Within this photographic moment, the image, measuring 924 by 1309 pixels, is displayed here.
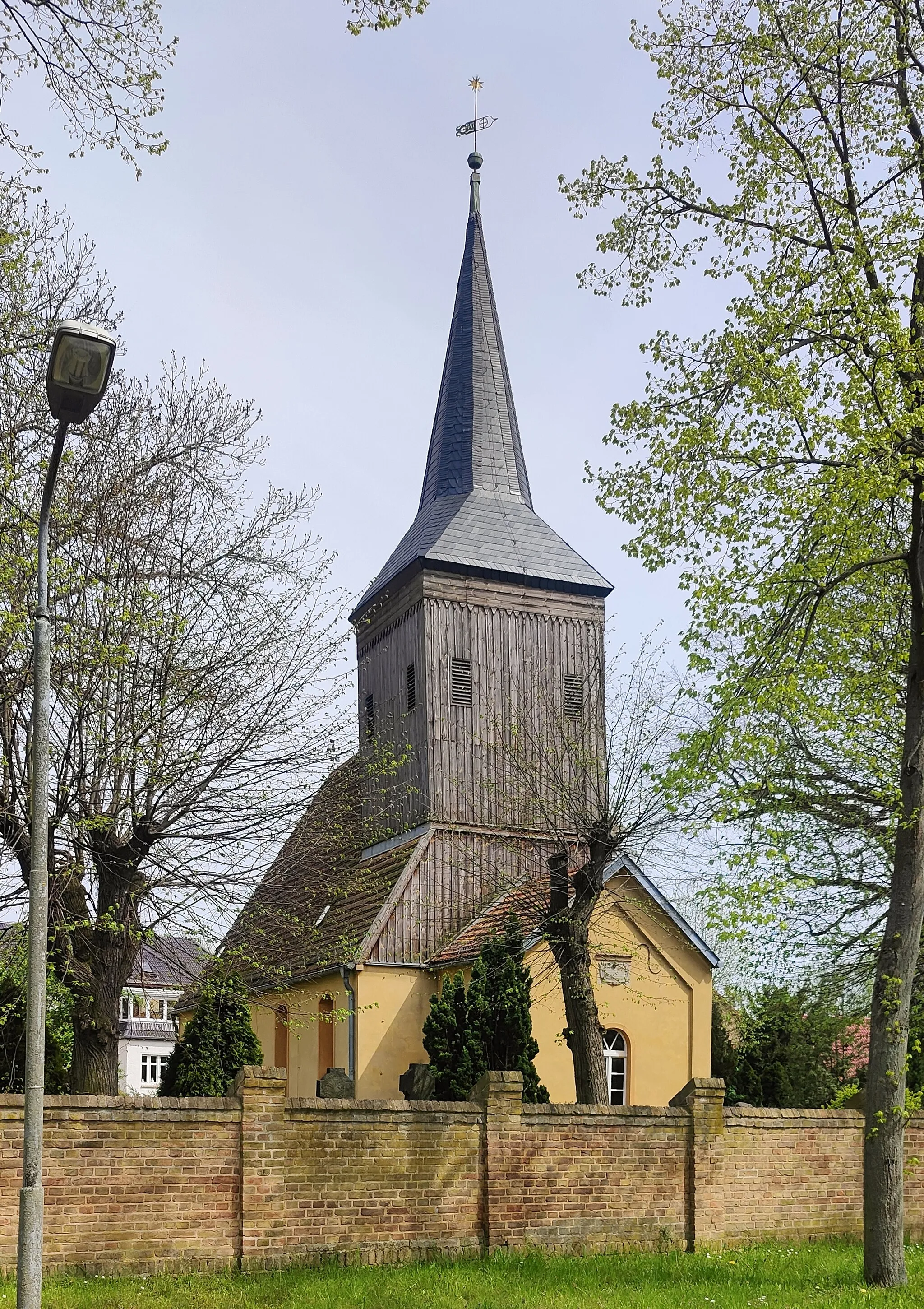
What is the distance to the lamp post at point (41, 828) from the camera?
833cm

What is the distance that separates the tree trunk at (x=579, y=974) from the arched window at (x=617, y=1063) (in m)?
3.84

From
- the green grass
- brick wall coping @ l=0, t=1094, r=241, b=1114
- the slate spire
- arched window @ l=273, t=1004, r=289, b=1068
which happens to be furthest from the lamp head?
arched window @ l=273, t=1004, r=289, b=1068

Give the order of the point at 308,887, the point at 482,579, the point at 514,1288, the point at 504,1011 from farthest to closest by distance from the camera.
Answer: the point at 482,579, the point at 504,1011, the point at 308,887, the point at 514,1288

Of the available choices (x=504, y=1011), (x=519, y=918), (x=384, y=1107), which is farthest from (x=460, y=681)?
(x=384, y=1107)

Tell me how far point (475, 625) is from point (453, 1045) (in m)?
9.50

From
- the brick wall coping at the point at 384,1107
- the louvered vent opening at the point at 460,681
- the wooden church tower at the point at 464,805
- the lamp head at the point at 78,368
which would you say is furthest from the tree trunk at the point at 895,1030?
the louvered vent opening at the point at 460,681

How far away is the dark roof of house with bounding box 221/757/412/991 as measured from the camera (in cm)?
1744

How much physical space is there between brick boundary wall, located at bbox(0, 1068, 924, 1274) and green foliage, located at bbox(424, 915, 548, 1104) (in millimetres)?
5186

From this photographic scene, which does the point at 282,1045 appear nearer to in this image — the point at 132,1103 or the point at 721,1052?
the point at 721,1052

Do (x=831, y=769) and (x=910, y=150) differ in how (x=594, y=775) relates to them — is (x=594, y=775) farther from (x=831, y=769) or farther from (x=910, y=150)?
(x=910, y=150)

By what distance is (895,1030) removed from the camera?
1251 cm

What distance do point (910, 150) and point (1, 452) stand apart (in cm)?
1034

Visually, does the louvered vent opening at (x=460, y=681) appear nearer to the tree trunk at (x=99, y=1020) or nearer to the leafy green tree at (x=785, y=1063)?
the leafy green tree at (x=785, y=1063)

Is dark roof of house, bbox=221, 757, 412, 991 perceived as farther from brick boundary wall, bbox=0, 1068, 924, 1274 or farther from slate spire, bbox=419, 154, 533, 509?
slate spire, bbox=419, 154, 533, 509
